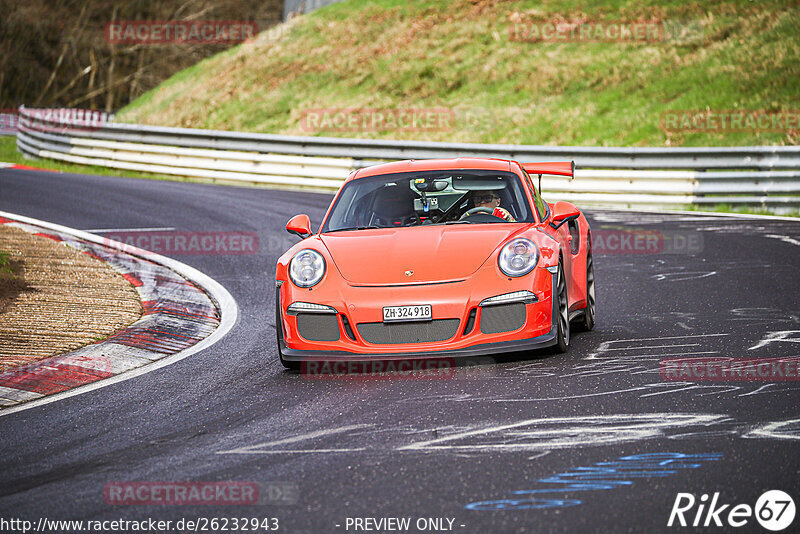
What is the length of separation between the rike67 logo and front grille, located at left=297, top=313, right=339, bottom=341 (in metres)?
3.08

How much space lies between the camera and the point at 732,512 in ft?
13.3

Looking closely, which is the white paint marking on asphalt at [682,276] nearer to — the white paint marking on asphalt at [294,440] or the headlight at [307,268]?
the headlight at [307,268]

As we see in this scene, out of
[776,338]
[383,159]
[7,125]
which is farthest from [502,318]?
[7,125]

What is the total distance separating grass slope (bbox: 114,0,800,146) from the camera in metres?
25.3

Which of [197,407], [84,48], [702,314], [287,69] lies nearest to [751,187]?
[702,314]

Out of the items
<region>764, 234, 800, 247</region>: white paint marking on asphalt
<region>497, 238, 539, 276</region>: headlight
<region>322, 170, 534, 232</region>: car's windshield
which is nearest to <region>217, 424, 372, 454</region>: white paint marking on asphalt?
<region>497, 238, 539, 276</region>: headlight

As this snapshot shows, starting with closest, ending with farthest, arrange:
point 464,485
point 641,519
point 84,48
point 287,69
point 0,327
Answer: point 641,519, point 464,485, point 0,327, point 287,69, point 84,48

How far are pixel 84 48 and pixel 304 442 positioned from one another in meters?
55.3

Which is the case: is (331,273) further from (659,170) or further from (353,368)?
(659,170)

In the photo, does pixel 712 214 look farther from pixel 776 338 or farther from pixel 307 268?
pixel 307 268

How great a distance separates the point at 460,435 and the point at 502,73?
2659 cm

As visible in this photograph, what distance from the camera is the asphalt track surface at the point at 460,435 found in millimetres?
4272

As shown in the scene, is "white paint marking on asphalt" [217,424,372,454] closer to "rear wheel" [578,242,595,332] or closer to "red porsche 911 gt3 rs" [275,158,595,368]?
"red porsche 911 gt3 rs" [275,158,595,368]

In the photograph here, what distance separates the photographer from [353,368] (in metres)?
7.15
